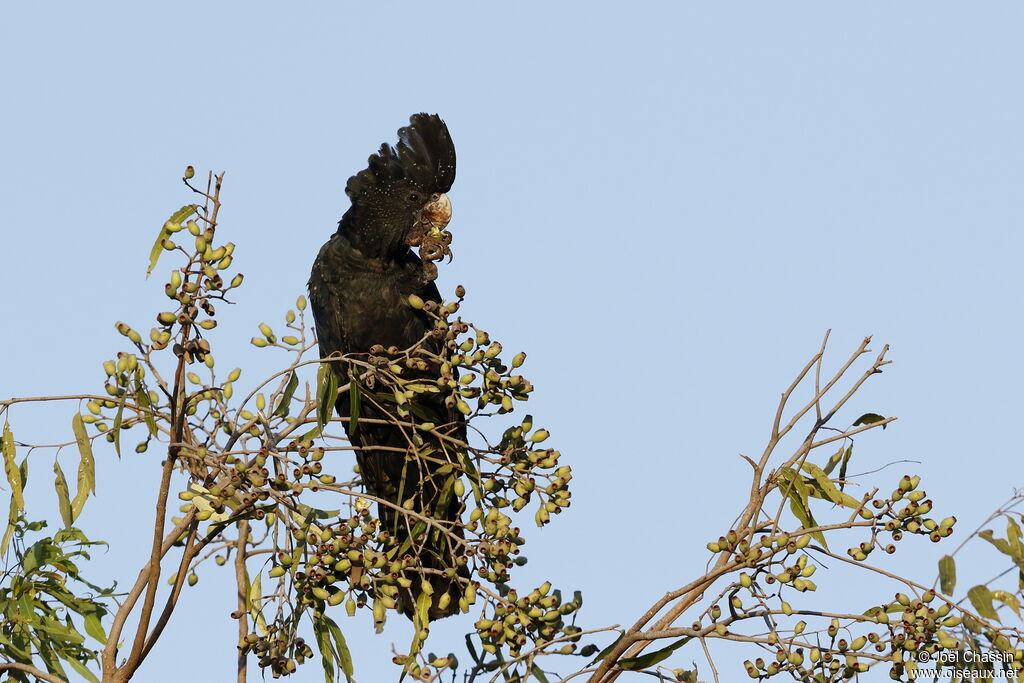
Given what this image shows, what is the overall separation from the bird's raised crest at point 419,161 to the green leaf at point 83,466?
217 centimetres

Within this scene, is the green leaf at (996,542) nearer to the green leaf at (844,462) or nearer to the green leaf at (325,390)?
the green leaf at (844,462)

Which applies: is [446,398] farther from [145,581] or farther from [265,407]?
[145,581]

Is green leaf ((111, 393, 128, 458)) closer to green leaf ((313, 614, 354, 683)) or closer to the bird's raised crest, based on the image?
green leaf ((313, 614, 354, 683))

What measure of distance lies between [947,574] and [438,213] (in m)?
2.81

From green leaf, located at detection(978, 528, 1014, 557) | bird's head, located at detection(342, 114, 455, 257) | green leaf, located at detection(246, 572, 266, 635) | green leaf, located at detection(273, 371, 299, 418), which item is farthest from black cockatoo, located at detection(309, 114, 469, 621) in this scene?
green leaf, located at detection(978, 528, 1014, 557)

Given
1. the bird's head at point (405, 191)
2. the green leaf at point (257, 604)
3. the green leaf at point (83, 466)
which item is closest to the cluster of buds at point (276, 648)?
the green leaf at point (257, 604)

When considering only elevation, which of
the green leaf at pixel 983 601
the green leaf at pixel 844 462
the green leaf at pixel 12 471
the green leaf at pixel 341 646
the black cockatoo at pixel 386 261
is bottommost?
the green leaf at pixel 983 601

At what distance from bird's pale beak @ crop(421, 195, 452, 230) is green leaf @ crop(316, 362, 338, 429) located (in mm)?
1966

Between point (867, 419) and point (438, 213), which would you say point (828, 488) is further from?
point (438, 213)

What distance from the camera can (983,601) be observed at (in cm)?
283

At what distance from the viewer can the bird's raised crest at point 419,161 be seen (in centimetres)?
515

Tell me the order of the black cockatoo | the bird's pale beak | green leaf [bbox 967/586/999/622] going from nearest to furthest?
green leaf [bbox 967/586/999/622] < the black cockatoo < the bird's pale beak

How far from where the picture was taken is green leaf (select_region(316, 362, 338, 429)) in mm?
3160

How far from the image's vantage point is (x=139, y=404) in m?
3.04
